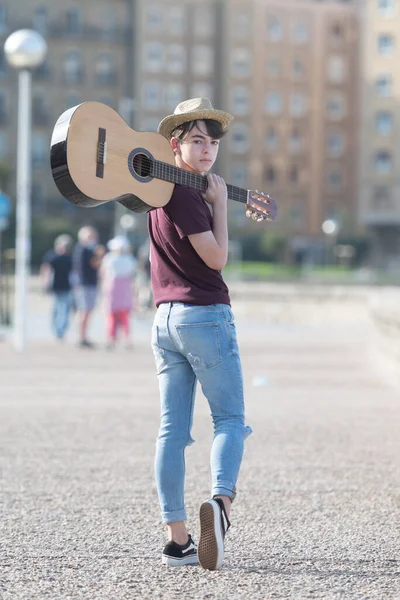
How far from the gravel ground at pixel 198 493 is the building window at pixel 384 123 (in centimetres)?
7321

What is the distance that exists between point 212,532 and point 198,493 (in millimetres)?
1793

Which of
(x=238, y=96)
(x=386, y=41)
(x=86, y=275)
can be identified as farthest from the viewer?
(x=238, y=96)

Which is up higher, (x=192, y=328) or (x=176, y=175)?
(x=176, y=175)

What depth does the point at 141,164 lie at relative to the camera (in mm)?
4355

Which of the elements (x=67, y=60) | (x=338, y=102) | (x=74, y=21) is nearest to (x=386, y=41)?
(x=338, y=102)

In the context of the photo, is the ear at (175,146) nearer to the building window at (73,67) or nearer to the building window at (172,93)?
the building window at (172,93)

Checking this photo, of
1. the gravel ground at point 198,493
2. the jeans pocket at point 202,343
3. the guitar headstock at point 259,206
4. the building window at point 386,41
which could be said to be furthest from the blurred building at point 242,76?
the jeans pocket at point 202,343

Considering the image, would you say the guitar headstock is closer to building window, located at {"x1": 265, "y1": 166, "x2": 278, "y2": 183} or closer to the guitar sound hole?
the guitar sound hole

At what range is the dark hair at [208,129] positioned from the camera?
14.7 feet

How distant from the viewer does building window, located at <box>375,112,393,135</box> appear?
275 feet

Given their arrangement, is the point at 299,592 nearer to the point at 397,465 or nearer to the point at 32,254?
the point at 397,465

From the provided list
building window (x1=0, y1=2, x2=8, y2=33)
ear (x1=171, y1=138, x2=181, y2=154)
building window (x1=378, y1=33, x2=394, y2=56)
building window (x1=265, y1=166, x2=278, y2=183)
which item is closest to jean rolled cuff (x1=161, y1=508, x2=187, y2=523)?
ear (x1=171, y1=138, x2=181, y2=154)

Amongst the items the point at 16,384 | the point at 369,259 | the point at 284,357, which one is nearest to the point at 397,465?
the point at 16,384

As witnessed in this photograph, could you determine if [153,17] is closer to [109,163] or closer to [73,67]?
[73,67]
